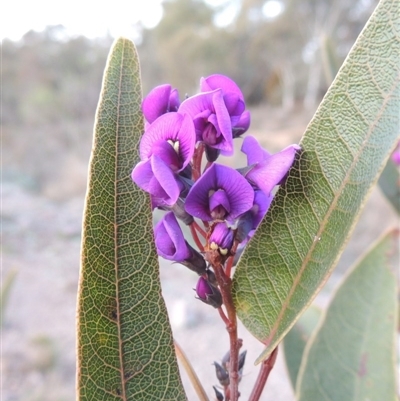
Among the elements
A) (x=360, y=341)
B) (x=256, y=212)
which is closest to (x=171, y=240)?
(x=256, y=212)

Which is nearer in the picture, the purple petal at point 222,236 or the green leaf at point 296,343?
the purple petal at point 222,236

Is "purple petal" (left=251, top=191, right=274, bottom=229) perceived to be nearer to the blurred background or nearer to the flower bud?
the flower bud

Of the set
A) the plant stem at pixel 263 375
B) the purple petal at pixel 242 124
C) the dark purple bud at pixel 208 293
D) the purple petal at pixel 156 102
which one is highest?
the purple petal at pixel 156 102

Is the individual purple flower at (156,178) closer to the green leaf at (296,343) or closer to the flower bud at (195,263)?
the flower bud at (195,263)

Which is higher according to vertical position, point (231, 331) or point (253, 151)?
point (253, 151)

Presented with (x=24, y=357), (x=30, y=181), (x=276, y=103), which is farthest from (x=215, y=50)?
(x=24, y=357)

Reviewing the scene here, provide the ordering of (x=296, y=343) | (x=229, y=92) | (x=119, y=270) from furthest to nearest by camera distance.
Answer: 1. (x=296, y=343)
2. (x=229, y=92)
3. (x=119, y=270)

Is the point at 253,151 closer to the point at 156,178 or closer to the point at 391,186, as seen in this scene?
the point at 156,178

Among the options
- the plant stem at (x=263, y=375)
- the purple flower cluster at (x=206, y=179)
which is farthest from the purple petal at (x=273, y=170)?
the plant stem at (x=263, y=375)
